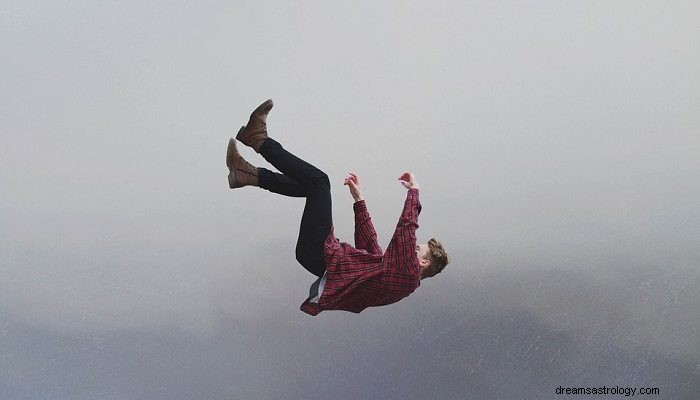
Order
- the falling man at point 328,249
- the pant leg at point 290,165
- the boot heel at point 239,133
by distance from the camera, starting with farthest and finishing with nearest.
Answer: the boot heel at point 239,133 → the pant leg at point 290,165 → the falling man at point 328,249

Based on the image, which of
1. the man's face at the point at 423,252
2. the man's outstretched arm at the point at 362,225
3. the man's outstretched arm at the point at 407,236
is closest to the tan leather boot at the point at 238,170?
the man's outstretched arm at the point at 362,225

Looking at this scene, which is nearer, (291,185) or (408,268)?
(408,268)

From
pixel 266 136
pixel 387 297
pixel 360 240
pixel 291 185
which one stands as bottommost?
pixel 387 297

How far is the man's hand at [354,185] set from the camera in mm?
5605

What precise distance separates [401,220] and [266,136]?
1195 mm

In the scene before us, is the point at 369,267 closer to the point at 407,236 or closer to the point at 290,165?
the point at 407,236

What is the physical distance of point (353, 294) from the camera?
17.9ft

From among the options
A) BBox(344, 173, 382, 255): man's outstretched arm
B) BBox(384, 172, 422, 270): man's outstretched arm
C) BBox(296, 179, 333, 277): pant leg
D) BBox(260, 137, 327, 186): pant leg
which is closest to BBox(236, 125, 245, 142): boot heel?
BBox(260, 137, 327, 186): pant leg

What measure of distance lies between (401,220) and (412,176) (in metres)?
0.35

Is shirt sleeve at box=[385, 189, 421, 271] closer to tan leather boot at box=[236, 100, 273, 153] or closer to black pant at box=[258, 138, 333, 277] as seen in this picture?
black pant at box=[258, 138, 333, 277]

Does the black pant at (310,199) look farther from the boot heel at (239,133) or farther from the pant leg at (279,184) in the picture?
the boot heel at (239,133)

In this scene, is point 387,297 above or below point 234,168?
below

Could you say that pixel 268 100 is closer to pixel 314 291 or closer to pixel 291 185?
pixel 291 185

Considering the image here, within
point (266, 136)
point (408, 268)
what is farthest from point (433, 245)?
point (266, 136)
